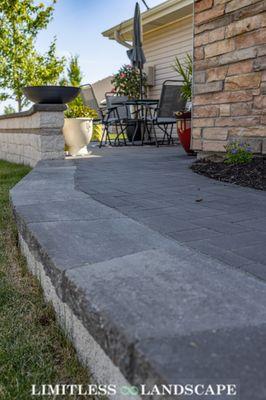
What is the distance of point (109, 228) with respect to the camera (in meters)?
1.58

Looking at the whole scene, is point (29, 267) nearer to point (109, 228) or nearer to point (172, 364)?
point (109, 228)

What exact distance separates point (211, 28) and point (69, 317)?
3.35m

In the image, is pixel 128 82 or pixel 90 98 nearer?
pixel 90 98

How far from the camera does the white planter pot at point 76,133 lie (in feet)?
16.3

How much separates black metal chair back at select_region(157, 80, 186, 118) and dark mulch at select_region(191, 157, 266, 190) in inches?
103

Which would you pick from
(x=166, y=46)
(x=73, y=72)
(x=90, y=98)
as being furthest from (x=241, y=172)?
(x=73, y=72)

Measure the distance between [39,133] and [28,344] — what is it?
365cm

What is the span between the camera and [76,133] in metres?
5.00

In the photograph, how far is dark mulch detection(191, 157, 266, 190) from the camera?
2.90 metres

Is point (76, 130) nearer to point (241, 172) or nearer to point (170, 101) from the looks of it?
point (170, 101)

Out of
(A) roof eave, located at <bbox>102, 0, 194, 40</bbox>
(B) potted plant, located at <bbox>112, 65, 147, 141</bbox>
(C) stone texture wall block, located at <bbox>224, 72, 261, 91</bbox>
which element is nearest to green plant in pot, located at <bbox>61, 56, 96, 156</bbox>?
(C) stone texture wall block, located at <bbox>224, 72, 261, 91</bbox>

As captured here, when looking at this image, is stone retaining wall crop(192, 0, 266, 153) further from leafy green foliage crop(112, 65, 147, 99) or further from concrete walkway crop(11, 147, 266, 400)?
leafy green foliage crop(112, 65, 147, 99)

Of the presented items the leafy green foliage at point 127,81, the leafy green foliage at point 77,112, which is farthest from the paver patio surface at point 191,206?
the leafy green foliage at point 127,81

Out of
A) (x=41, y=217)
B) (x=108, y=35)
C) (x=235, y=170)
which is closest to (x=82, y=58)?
(x=108, y=35)
